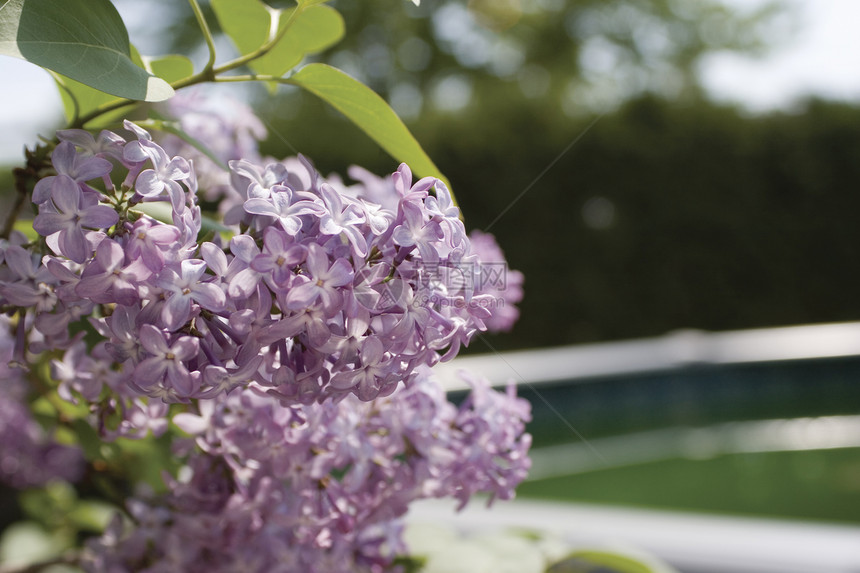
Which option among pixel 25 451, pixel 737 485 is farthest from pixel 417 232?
pixel 737 485

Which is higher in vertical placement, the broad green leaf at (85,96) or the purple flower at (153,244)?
the broad green leaf at (85,96)

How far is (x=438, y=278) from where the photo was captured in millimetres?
431

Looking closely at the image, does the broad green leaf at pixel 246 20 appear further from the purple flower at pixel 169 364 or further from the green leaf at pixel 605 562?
the green leaf at pixel 605 562

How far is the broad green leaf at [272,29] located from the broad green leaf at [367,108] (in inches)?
2.6

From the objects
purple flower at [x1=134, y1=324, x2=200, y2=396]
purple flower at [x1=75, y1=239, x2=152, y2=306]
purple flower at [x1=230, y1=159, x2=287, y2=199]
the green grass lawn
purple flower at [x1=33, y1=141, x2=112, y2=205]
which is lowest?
purple flower at [x1=134, y1=324, x2=200, y2=396]

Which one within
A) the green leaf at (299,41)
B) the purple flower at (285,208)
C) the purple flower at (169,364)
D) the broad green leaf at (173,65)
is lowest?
the purple flower at (169,364)

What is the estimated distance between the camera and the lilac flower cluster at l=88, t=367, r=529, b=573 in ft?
1.81

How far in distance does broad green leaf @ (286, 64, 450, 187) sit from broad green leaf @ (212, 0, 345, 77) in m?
0.07

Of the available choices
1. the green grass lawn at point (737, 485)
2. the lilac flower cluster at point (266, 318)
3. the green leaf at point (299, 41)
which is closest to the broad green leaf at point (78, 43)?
the lilac flower cluster at point (266, 318)

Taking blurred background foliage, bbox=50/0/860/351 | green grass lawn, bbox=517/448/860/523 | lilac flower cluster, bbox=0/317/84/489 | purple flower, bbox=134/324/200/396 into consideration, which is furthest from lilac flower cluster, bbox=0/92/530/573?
blurred background foliage, bbox=50/0/860/351

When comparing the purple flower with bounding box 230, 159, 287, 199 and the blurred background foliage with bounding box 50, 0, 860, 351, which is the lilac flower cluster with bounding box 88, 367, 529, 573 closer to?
the purple flower with bounding box 230, 159, 287, 199

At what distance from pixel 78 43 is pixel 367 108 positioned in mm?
187

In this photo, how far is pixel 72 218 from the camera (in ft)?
1.31

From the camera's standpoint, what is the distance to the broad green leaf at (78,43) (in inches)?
16.6
